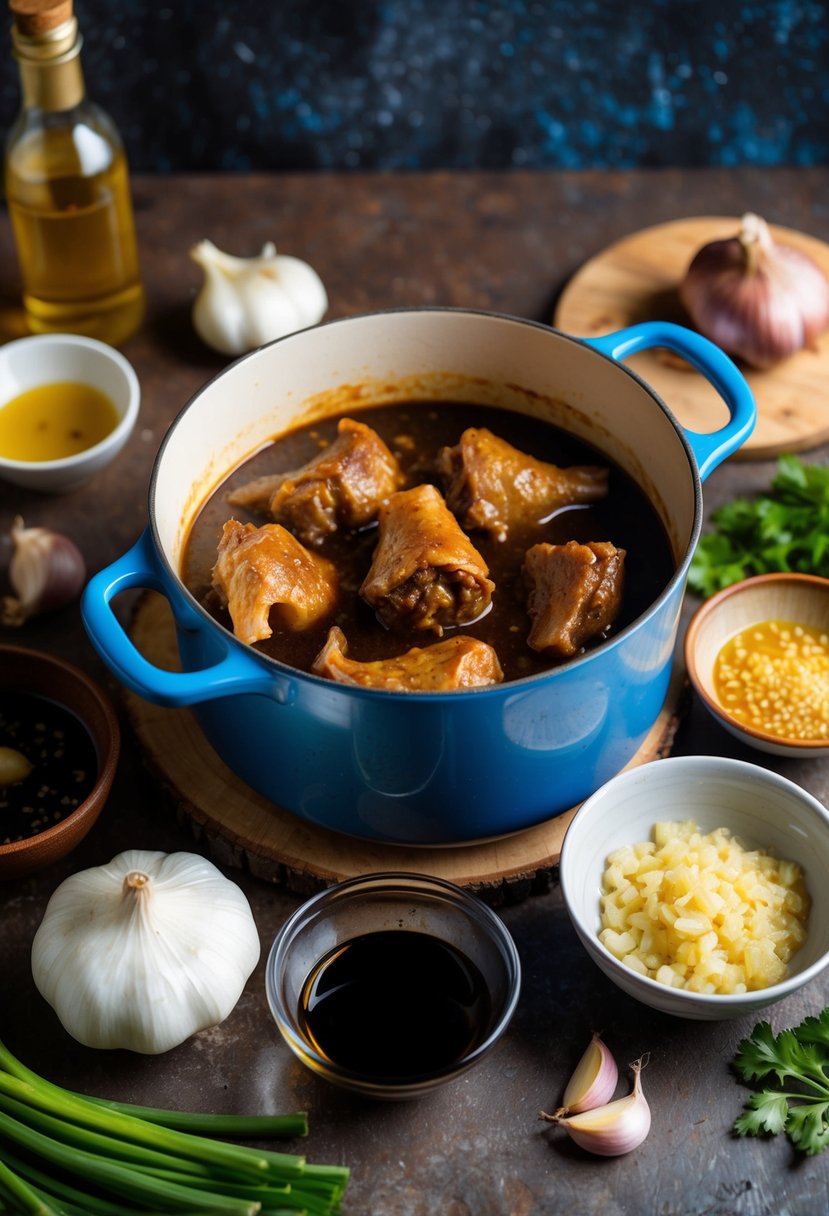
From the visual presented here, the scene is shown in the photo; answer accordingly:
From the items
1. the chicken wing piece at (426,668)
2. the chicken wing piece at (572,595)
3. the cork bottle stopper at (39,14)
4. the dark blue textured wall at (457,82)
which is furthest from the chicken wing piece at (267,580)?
the dark blue textured wall at (457,82)

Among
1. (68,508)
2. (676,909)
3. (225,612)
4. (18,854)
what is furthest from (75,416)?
(676,909)

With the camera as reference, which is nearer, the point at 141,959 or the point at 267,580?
the point at 141,959

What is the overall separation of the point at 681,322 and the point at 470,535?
4.87 feet

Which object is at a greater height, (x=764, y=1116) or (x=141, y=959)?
(x=141, y=959)

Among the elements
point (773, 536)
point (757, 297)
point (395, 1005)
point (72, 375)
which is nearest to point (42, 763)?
point (395, 1005)

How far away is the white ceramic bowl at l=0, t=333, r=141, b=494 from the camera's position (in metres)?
3.89

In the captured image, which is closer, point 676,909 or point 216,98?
point 676,909

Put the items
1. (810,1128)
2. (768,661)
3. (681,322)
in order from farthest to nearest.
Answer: (681,322) < (768,661) < (810,1128)

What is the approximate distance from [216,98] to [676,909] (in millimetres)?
3581

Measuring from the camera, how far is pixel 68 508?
13.1ft

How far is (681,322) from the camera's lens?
4.43m

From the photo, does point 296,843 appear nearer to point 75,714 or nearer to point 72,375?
point 75,714

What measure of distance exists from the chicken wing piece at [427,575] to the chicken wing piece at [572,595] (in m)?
0.13

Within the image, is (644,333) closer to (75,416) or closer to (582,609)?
(582,609)
